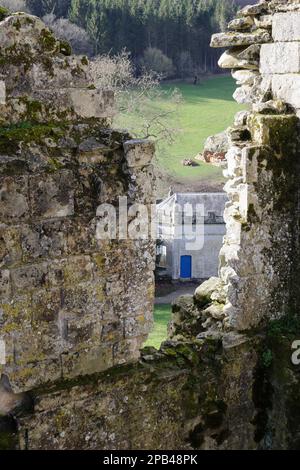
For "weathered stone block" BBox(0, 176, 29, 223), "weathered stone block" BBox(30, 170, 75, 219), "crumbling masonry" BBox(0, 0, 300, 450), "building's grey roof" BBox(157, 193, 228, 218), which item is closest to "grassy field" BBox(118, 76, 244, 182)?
"building's grey roof" BBox(157, 193, 228, 218)

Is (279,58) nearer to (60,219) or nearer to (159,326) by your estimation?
(60,219)

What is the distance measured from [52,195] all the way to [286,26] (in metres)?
3.10

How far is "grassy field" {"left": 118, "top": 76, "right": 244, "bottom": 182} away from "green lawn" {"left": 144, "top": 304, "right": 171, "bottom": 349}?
10192mm

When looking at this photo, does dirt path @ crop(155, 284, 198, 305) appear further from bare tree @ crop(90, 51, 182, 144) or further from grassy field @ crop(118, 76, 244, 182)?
grassy field @ crop(118, 76, 244, 182)

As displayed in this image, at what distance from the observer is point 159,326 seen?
65.5 ft

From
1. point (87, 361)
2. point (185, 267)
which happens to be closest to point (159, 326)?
point (185, 267)

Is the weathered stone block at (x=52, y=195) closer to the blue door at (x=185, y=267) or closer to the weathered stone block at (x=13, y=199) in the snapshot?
the weathered stone block at (x=13, y=199)

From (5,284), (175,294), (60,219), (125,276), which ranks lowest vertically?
(175,294)

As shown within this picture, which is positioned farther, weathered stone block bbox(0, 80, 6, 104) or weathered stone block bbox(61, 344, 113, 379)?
weathered stone block bbox(61, 344, 113, 379)

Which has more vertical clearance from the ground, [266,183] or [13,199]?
[13,199]

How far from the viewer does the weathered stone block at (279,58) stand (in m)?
6.79

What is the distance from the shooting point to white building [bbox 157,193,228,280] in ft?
81.0

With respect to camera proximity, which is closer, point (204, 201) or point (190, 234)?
point (204, 201)
